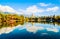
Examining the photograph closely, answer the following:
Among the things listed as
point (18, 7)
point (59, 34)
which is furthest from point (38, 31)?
point (18, 7)

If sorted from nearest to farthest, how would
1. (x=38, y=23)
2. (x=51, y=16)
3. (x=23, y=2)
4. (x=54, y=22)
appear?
1. (x=23, y=2)
2. (x=51, y=16)
3. (x=54, y=22)
4. (x=38, y=23)

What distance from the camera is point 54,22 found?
3.93 metres

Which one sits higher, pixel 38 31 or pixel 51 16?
pixel 51 16

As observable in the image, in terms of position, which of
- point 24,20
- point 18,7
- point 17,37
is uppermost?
point 18,7

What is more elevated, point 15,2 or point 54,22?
point 15,2

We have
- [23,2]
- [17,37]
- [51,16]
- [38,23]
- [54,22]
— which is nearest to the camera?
[17,37]

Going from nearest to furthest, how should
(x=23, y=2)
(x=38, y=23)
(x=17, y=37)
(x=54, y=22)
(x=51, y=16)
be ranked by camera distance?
(x=17, y=37), (x=23, y=2), (x=51, y=16), (x=54, y=22), (x=38, y=23)

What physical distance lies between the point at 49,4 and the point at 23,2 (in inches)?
23.2

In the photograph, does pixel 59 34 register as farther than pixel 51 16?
No

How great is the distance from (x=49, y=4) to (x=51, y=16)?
349 mm

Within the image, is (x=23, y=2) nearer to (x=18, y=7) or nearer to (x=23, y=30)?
(x=18, y=7)

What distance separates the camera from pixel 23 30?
3457 mm

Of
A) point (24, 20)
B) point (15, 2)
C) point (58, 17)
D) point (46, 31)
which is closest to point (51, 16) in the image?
point (58, 17)

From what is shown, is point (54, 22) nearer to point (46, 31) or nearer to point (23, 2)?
point (46, 31)
